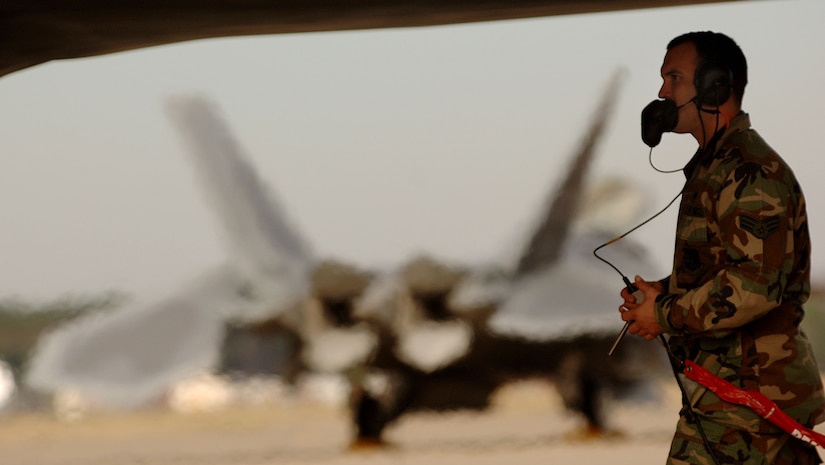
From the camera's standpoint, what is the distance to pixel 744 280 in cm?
67

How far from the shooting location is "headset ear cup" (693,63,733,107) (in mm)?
733

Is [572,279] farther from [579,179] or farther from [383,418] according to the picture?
[383,418]

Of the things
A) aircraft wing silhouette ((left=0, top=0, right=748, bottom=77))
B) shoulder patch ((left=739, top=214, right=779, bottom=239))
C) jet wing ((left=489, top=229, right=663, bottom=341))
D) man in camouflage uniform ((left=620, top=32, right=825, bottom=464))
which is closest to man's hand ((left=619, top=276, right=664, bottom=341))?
man in camouflage uniform ((left=620, top=32, right=825, bottom=464))

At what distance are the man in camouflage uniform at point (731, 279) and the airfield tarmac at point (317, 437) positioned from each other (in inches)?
71.3

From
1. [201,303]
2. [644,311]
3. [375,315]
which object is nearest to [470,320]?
[375,315]

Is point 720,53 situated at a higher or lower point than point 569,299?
lower

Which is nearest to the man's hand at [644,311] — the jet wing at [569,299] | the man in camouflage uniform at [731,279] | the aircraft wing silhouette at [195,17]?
the man in camouflage uniform at [731,279]

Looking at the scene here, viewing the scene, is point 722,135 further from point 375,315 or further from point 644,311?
point 375,315

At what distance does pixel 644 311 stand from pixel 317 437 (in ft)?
6.63

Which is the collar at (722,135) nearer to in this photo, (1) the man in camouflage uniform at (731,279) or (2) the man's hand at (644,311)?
(1) the man in camouflage uniform at (731,279)

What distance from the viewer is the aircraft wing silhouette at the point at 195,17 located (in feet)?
3.84

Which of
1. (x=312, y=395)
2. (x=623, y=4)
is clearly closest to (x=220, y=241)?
(x=312, y=395)

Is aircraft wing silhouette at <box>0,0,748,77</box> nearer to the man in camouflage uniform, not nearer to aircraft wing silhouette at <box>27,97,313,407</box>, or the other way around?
the man in camouflage uniform

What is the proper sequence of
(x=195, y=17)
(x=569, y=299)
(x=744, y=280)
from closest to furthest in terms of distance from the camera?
(x=744, y=280), (x=195, y=17), (x=569, y=299)
